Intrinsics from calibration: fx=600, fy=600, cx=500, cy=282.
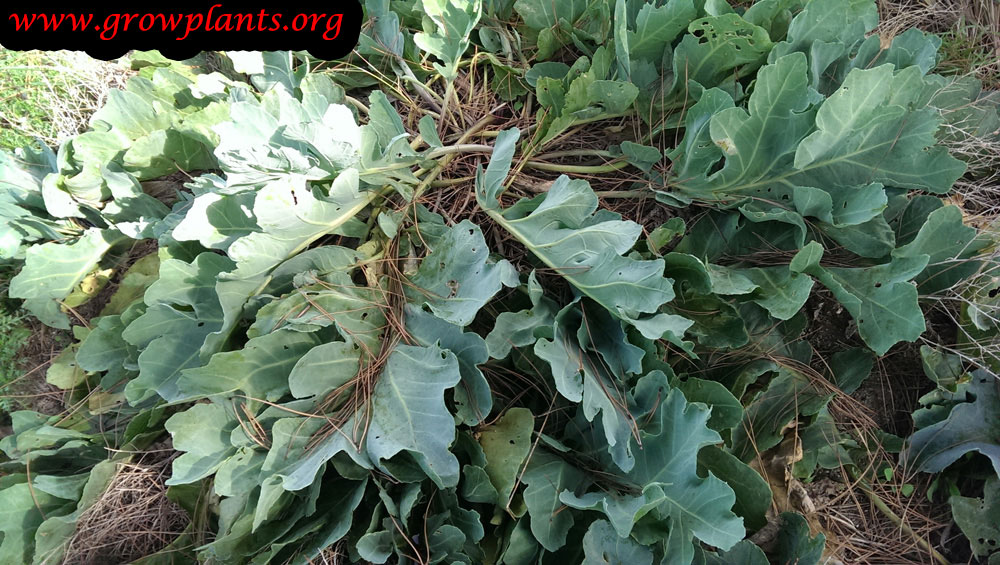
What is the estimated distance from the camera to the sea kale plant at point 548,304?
1375 millimetres

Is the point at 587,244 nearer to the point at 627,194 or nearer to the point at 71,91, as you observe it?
the point at 627,194

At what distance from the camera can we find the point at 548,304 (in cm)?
150

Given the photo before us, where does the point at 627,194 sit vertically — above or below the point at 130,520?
above

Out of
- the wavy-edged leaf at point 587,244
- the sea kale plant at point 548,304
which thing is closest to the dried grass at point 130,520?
the sea kale plant at point 548,304

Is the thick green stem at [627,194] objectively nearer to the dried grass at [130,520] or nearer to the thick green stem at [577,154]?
the thick green stem at [577,154]

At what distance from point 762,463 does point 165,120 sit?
6.72 feet

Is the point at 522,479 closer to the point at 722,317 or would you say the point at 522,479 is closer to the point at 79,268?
the point at 722,317

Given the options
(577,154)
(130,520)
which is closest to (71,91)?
(130,520)

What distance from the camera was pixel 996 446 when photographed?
1.53 meters

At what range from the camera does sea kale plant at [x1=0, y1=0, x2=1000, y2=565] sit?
1.38 m

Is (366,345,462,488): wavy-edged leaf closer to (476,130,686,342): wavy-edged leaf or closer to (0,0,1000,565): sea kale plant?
(0,0,1000,565): sea kale plant

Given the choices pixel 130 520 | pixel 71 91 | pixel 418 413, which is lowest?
pixel 130 520

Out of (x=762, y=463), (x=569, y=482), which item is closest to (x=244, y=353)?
(x=569, y=482)

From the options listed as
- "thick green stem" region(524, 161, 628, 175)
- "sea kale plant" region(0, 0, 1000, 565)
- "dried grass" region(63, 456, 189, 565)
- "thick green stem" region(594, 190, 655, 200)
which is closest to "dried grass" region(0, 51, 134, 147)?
"sea kale plant" region(0, 0, 1000, 565)
